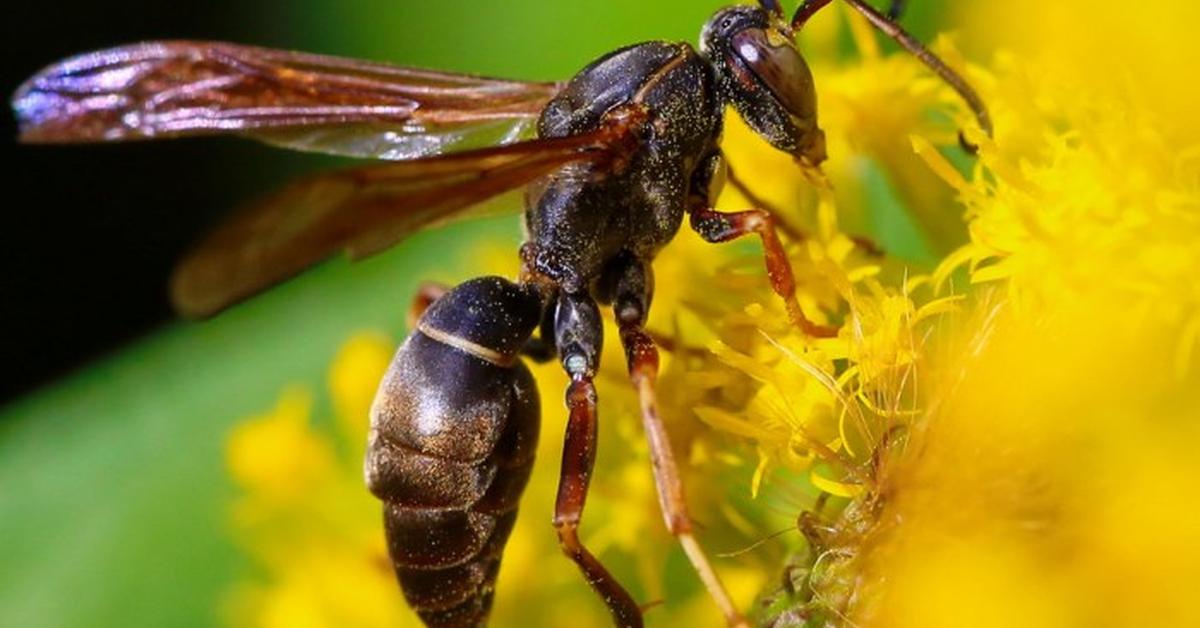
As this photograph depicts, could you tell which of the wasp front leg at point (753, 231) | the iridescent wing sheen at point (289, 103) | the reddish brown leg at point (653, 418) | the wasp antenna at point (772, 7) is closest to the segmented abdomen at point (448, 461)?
the reddish brown leg at point (653, 418)

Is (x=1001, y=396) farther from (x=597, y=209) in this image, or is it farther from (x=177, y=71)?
(x=177, y=71)

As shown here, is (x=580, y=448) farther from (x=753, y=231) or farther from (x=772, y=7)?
(x=772, y=7)

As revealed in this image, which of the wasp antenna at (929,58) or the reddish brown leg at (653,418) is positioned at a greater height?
the wasp antenna at (929,58)

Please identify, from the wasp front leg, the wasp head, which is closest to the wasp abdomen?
the wasp front leg

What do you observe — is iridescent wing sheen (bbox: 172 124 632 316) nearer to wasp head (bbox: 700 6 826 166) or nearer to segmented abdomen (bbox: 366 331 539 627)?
segmented abdomen (bbox: 366 331 539 627)

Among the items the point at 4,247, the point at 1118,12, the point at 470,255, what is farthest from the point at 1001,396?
the point at 4,247

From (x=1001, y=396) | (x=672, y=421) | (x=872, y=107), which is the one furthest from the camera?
(x=872, y=107)

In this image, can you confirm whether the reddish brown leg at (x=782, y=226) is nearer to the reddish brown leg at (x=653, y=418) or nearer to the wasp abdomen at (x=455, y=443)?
the reddish brown leg at (x=653, y=418)
